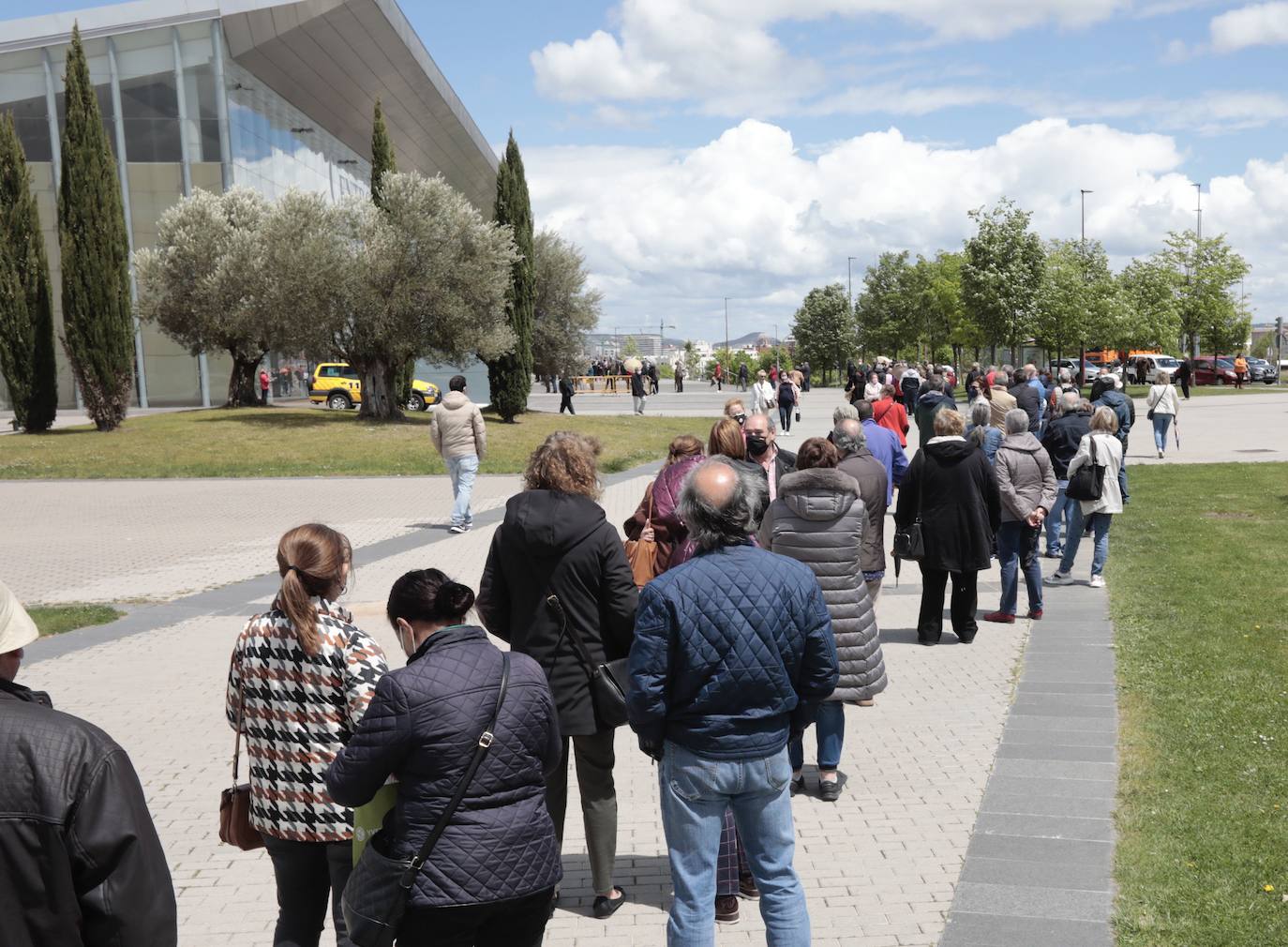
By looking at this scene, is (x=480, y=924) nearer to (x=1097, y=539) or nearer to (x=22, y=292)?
(x=1097, y=539)

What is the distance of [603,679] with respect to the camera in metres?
4.41

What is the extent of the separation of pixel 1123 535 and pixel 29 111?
38600 mm

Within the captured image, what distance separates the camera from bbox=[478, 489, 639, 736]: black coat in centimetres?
447

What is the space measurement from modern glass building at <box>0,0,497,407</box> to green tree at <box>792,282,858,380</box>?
44129 mm

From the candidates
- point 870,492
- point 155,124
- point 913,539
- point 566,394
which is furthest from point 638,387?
point 870,492

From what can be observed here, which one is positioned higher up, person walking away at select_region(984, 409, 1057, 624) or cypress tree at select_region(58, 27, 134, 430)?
cypress tree at select_region(58, 27, 134, 430)

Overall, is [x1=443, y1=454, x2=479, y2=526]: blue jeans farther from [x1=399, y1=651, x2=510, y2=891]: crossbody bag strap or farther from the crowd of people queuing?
[x1=399, y1=651, x2=510, y2=891]: crossbody bag strap

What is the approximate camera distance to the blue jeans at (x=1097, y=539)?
10.8m

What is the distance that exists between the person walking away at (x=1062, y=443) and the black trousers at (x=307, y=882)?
10191 millimetres

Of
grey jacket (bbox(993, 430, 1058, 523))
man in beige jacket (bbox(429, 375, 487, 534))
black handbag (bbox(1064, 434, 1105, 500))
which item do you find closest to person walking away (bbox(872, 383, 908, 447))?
black handbag (bbox(1064, 434, 1105, 500))

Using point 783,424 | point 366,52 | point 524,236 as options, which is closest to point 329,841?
point 783,424

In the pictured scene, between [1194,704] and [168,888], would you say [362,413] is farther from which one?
[168,888]

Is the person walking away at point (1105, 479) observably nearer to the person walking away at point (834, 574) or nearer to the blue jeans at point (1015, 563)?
the blue jeans at point (1015, 563)

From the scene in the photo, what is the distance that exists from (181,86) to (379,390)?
52.9 feet
